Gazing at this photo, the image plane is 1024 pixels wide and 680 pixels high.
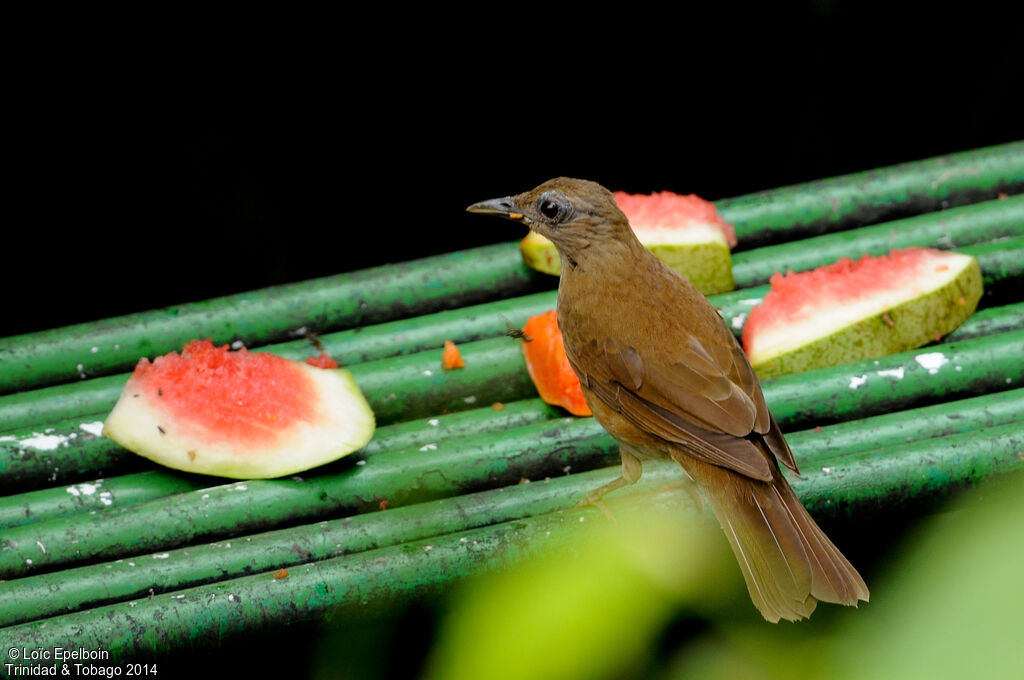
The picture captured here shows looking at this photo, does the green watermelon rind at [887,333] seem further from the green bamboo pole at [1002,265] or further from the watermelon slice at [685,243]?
the watermelon slice at [685,243]

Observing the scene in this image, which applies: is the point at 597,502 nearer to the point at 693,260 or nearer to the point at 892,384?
the point at 892,384

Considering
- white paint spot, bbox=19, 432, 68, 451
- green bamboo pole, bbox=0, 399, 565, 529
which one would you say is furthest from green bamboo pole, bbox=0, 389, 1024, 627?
white paint spot, bbox=19, 432, 68, 451

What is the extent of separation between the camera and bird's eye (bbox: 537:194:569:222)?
2.83 meters

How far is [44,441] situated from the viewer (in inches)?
110

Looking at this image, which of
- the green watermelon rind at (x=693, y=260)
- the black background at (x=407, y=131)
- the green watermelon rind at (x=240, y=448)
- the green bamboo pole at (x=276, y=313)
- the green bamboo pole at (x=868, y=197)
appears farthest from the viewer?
the black background at (x=407, y=131)

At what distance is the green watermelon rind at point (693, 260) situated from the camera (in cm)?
329

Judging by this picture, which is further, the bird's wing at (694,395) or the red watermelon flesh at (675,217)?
the red watermelon flesh at (675,217)

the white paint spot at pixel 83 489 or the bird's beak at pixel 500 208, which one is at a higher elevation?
the bird's beak at pixel 500 208

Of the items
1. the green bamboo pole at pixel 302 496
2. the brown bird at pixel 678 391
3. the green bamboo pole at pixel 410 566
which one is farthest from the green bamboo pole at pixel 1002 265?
the green bamboo pole at pixel 302 496

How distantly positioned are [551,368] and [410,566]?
85 cm

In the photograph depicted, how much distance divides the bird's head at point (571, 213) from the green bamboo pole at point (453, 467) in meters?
0.50

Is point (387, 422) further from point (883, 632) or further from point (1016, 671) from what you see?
point (1016, 671)

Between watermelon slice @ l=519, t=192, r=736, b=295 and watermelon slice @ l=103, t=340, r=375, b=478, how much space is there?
2.73 ft

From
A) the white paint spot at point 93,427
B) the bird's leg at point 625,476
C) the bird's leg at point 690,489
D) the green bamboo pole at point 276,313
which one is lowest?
the bird's leg at point 690,489
